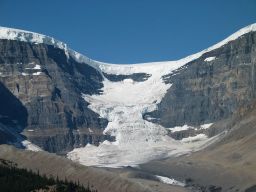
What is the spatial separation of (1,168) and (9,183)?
20.7 metres

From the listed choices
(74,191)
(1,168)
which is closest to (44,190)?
(74,191)

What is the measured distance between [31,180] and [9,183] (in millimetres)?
9569

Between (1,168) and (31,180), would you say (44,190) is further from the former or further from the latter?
(1,168)

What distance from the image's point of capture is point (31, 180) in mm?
174750

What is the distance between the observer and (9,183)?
165750mm

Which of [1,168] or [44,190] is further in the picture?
[1,168]

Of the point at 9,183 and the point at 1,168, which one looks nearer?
the point at 9,183

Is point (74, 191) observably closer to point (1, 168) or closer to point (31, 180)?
point (31, 180)

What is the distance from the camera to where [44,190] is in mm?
157125

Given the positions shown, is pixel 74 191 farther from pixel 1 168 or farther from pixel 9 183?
pixel 1 168

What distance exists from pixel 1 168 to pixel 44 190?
31236 millimetres

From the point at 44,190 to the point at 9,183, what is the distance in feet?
37.7

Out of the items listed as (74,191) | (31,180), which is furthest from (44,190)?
(31,180)

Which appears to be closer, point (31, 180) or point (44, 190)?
point (44, 190)
